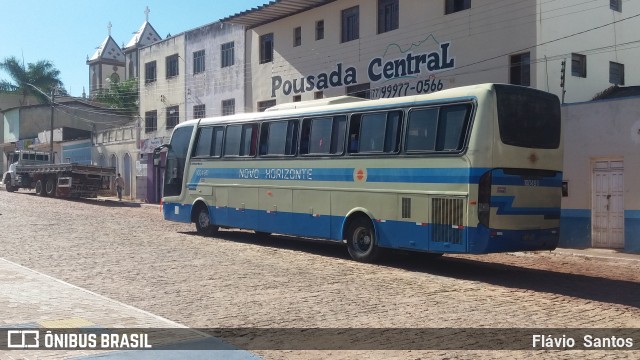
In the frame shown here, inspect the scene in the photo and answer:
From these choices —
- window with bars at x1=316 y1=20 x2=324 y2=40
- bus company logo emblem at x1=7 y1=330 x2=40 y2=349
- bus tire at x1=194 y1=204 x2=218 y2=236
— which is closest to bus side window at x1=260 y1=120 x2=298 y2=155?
bus tire at x1=194 y1=204 x2=218 y2=236

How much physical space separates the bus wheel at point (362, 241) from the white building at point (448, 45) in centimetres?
815

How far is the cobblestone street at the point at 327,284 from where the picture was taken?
8.03m

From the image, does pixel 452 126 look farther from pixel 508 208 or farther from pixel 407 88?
pixel 407 88

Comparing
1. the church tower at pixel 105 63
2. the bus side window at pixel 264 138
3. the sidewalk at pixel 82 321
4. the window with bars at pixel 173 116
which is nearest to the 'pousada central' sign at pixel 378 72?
the bus side window at pixel 264 138

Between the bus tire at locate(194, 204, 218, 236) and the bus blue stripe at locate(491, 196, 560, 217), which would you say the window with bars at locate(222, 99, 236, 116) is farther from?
the bus blue stripe at locate(491, 196, 560, 217)

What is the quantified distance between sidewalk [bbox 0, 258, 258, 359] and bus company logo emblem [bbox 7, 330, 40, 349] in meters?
0.04

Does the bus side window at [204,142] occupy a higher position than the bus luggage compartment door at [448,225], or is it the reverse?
the bus side window at [204,142]

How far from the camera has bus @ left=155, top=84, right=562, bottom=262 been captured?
11.2 meters

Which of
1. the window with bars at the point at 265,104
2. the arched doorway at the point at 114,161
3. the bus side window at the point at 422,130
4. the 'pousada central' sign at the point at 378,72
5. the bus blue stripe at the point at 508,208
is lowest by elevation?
the bus blue stripe at the point at 508,208

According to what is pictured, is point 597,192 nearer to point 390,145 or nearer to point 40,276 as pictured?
point 390,145

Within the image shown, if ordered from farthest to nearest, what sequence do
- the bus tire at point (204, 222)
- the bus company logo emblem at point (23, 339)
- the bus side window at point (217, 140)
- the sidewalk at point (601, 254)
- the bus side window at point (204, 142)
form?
1. the bus tire at point (204, 222)
2. the bus side window at point (204, 142)
3. the bus side window at point (217, 140)
4. the sidewalk at point (601, 254)
5. the bus company logo emblem at point (23, 339)

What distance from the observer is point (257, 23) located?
30578 mm

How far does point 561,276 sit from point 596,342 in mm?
5529

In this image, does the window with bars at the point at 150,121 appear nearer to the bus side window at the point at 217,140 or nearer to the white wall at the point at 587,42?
the bus side window at the point at 217,140
